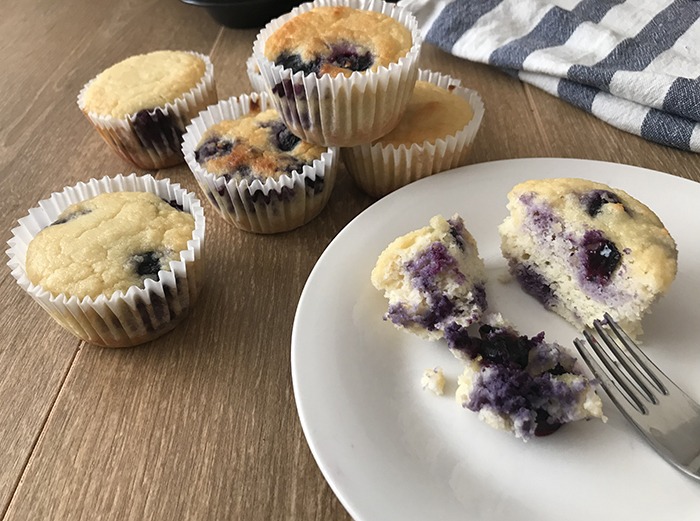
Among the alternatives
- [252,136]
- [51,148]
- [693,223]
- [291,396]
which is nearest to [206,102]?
[252,136]

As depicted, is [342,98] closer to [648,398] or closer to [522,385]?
[522,385]

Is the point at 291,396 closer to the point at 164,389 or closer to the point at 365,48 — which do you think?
the point at 164,389

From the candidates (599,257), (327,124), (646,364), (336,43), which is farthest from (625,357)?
(336,43)

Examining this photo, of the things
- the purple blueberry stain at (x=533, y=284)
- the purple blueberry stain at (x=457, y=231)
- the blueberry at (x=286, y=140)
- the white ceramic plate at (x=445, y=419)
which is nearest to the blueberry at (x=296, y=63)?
the blueberry at (x=286, y=140)

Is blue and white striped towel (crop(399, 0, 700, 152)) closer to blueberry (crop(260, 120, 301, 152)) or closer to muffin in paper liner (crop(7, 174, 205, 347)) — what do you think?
blueberry (crop(260, 120, 301, 152))

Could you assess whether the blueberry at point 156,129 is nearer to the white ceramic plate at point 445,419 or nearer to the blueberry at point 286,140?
the blueberry at point 286,140
